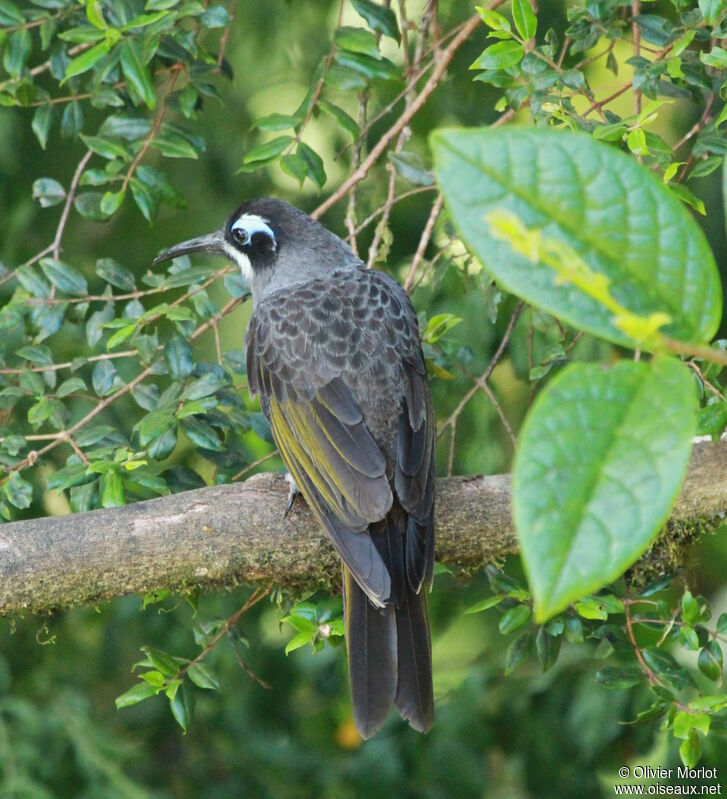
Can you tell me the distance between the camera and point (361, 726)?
10.2ft

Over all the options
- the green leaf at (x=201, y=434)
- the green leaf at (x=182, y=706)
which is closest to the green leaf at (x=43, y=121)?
the green leaf at (x=201, y=434)

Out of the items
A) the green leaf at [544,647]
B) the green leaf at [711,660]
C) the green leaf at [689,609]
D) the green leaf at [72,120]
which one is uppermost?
the green leaf at [72,120]

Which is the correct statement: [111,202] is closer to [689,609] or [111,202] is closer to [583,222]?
[689,609]

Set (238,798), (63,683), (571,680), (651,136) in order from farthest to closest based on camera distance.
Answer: (63,683)
(238,798)
(571,680)
(651,136)

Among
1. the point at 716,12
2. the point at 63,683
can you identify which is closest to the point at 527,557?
the point at 716,12

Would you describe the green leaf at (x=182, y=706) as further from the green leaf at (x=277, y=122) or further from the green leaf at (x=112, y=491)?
the green leaf at (x=277, y=122)

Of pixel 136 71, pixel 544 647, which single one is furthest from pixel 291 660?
pixel 136 71

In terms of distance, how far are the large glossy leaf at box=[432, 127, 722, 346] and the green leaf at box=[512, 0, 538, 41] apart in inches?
89.8

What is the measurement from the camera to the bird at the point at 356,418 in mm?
3182

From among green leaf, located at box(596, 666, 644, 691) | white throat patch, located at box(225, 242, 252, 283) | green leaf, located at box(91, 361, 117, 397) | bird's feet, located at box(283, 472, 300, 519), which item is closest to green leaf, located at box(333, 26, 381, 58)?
white throat patch, located at box(225, 242, 252, 283)

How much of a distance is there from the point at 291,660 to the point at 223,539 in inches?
68.1

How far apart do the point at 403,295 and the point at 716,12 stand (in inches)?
67.1

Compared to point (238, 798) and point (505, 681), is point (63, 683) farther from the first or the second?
point (505, 681)

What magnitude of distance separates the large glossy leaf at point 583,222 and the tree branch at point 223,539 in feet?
7.30
